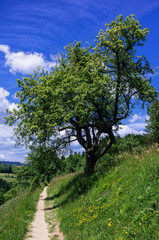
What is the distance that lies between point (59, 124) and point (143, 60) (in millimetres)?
9046

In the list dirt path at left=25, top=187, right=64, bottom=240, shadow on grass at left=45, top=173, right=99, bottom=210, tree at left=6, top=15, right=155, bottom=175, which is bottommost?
dirt path at left=25, top=187, right=64, bottom=240

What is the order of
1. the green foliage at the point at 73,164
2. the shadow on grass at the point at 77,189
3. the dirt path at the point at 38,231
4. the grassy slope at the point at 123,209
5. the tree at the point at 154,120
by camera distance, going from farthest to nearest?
the green foliage at the point at 73,164 < the tree at the point at 154,120 < the shadow on grass at the point at 77,189 < the dirt path at the point at 38,231 < the grassy slope at the point at 123,209

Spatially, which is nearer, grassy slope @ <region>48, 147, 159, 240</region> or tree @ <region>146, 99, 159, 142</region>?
grassy slope @ <region>48, 147, 159, 240</region>

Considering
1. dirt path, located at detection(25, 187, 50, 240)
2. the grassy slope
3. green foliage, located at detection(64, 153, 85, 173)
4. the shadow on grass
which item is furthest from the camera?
green foliage, located at detection(64, 153, 85, 173)

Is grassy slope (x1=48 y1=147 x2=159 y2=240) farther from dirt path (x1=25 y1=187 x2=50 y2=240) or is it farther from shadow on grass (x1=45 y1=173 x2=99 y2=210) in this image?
shadow on grass (x1=45 y1=173 x2=99 y2=210)

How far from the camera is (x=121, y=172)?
32.7 ft

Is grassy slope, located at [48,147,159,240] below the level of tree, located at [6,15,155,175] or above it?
below

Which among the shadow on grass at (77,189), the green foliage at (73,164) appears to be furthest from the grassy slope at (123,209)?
the green foliage at (73,164)

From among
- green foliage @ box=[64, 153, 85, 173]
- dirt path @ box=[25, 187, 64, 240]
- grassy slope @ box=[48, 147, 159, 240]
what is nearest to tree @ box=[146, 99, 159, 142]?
grassy slope @ box=[48, 147, 159, 240]

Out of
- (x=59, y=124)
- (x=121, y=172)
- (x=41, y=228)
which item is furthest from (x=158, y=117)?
(x=41, y=228)

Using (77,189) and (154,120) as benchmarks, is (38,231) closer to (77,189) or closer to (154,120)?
(77,189)

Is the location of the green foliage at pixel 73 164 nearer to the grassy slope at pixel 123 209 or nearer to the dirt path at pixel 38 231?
the dirt path at pixel 38 231

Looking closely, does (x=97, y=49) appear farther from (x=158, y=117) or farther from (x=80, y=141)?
(x=158, y=117)

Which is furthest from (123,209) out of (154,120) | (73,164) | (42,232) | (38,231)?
(73,164)
